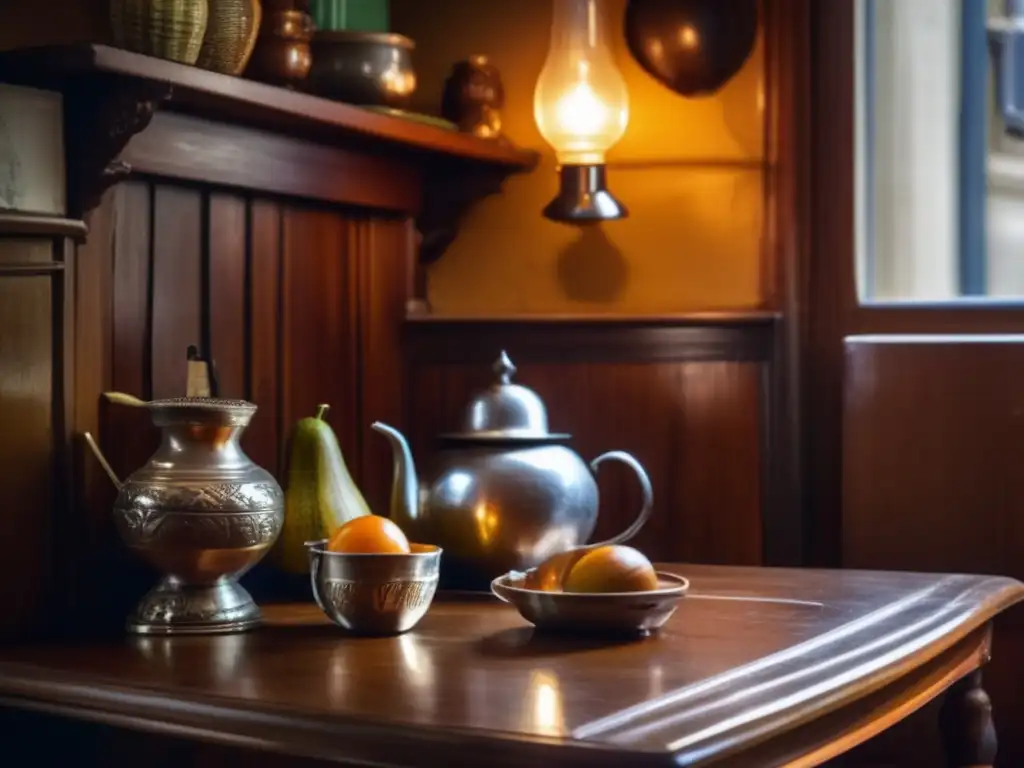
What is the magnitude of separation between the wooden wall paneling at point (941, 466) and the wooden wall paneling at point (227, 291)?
92cm

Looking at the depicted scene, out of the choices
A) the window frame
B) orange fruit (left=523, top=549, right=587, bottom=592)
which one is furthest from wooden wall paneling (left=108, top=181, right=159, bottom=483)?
the window frame

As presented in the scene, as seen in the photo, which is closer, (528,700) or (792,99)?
(528,700)

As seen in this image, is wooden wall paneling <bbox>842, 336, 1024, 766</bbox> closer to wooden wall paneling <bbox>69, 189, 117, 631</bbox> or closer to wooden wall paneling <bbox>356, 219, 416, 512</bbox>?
wooden wall paneling <bbox>356, 219, 416, 512</bbox>

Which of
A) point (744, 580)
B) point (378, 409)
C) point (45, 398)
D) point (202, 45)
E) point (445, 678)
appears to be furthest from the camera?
point (378, 409)

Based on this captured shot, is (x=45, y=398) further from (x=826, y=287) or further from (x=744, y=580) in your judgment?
(x=826, y=287)

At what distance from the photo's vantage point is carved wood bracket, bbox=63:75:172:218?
1.60 meters

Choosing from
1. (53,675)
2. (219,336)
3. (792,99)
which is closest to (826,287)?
(792,99)

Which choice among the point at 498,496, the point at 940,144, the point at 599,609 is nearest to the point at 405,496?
the point at 498,496

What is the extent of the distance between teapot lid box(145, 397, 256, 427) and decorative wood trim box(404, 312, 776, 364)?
0.74 meters

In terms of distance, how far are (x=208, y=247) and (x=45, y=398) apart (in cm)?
A: 36

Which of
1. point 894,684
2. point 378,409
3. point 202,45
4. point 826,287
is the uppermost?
point 202,45

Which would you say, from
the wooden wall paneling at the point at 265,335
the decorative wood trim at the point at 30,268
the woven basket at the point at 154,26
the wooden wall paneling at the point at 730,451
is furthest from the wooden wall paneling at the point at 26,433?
the wooden wall paneling at the point at 730,451

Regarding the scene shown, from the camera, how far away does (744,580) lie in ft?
6.22

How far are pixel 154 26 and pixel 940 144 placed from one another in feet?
4.24
